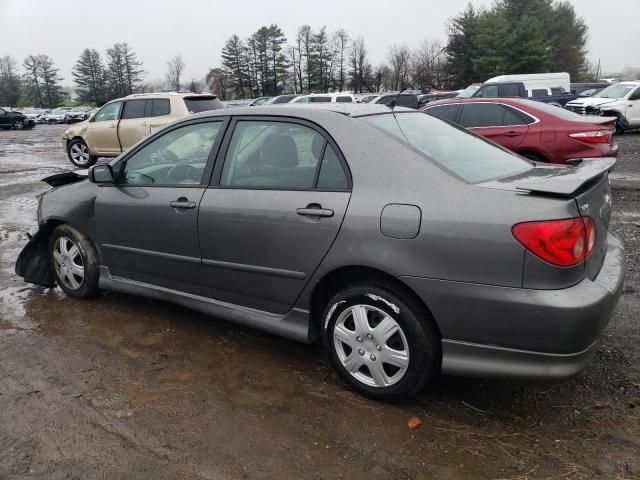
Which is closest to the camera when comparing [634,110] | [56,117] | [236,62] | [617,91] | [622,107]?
[622,107]

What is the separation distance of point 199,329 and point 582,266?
2637 millimetres

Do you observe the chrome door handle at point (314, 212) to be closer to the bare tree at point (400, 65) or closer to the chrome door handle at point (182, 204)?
the chrome door handle at point (182, 204)

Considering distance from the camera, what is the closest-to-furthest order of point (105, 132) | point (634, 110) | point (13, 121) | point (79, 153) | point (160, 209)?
point (160, 209), point (105, 132), point (79, 153), point (634, 110), point (13, 121)

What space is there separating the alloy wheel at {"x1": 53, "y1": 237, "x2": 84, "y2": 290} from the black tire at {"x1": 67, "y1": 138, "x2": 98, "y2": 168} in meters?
10.3

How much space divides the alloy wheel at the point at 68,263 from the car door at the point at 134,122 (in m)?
8.41

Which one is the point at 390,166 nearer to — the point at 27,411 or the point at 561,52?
the point at 27,411

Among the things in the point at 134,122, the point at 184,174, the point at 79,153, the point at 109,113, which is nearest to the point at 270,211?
the point at 184,174

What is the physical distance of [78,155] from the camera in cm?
1440

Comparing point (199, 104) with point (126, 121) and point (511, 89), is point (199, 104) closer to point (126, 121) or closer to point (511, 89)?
point (126, 121)

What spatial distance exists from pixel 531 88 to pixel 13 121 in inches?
1258

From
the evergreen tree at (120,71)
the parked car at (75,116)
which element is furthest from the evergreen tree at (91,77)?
the parked car at (75,116)

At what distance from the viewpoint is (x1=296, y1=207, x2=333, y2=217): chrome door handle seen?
2.95 metres

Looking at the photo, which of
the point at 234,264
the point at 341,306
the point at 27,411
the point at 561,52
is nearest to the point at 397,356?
the point at 341,306

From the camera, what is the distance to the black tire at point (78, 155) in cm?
1414
